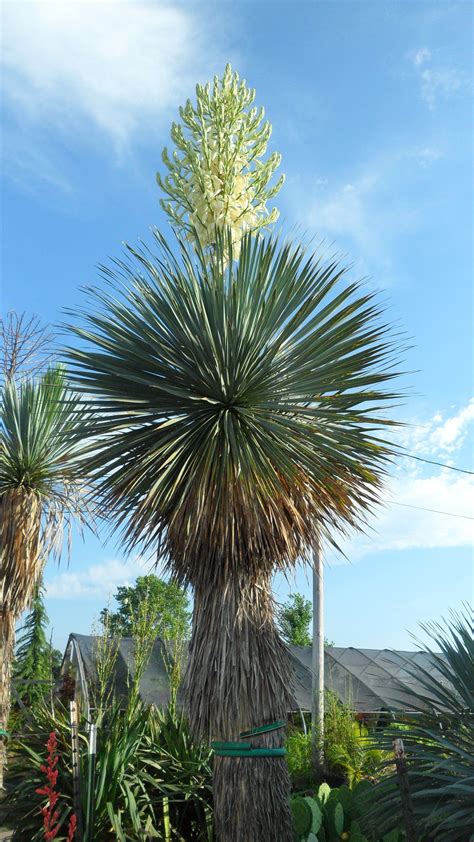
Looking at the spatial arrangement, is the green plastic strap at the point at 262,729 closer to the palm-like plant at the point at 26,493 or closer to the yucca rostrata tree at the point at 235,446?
the yucca rostrata tree at the point at 235,446

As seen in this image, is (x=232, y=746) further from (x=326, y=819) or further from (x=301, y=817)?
(x=326, y=819)

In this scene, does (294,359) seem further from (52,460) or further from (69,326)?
(52,460)

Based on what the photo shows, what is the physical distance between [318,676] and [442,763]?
8.59 meters

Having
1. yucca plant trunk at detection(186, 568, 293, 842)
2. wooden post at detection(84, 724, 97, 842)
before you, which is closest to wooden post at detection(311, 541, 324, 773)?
wooden post at detection(84, 724, 97, 842)

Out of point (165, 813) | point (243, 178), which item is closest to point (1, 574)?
point (165, 813)

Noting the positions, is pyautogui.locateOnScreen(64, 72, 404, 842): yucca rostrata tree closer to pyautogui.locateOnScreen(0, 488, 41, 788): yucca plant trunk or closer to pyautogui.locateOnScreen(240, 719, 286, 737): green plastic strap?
pyautogui.locateOnScreen(240, 719, 286, 737): green plastic strap

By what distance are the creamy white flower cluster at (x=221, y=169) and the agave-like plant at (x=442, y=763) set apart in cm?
363

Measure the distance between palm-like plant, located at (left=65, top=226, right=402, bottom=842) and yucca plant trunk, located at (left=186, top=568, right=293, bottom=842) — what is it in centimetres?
1

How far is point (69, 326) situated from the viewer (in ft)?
19.8

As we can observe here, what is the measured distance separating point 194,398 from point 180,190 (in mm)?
2044

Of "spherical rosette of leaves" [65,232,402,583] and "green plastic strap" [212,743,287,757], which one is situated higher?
"spherical rosette of leaves" [65,232,402,583]

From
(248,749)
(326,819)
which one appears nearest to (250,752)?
(248,749)

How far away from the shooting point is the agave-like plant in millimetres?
4031

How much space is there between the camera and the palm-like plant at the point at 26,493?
9336 millimetres
